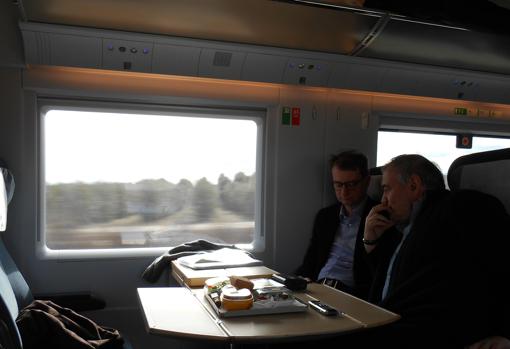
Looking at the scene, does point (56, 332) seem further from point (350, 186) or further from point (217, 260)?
point (350, 186)

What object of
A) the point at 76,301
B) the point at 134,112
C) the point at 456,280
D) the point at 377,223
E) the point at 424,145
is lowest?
the point at 76,301

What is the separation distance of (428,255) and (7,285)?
6.49ft

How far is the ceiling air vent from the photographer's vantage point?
3.02m

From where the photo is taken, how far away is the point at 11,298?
7.12 ft

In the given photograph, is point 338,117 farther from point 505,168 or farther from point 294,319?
point 294,319

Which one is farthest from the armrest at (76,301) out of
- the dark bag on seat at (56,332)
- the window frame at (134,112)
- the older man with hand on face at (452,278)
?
the older man with hand on face at (452,278)

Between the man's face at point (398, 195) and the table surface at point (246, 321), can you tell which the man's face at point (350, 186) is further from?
the table surface at point (246, 321)

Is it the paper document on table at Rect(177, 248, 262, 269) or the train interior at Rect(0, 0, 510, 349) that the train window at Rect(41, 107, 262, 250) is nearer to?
the train interior at Rect(0, 0, 510, 349)

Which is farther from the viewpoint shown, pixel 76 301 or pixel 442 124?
pixel 442 124

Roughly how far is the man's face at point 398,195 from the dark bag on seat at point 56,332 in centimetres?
156

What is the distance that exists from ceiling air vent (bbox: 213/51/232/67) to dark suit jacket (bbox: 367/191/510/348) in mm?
1730

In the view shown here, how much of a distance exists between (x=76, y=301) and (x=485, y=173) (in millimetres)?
2301

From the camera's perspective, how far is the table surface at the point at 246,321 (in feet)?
5.03

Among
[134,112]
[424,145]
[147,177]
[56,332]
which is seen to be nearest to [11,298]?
[56,332]
